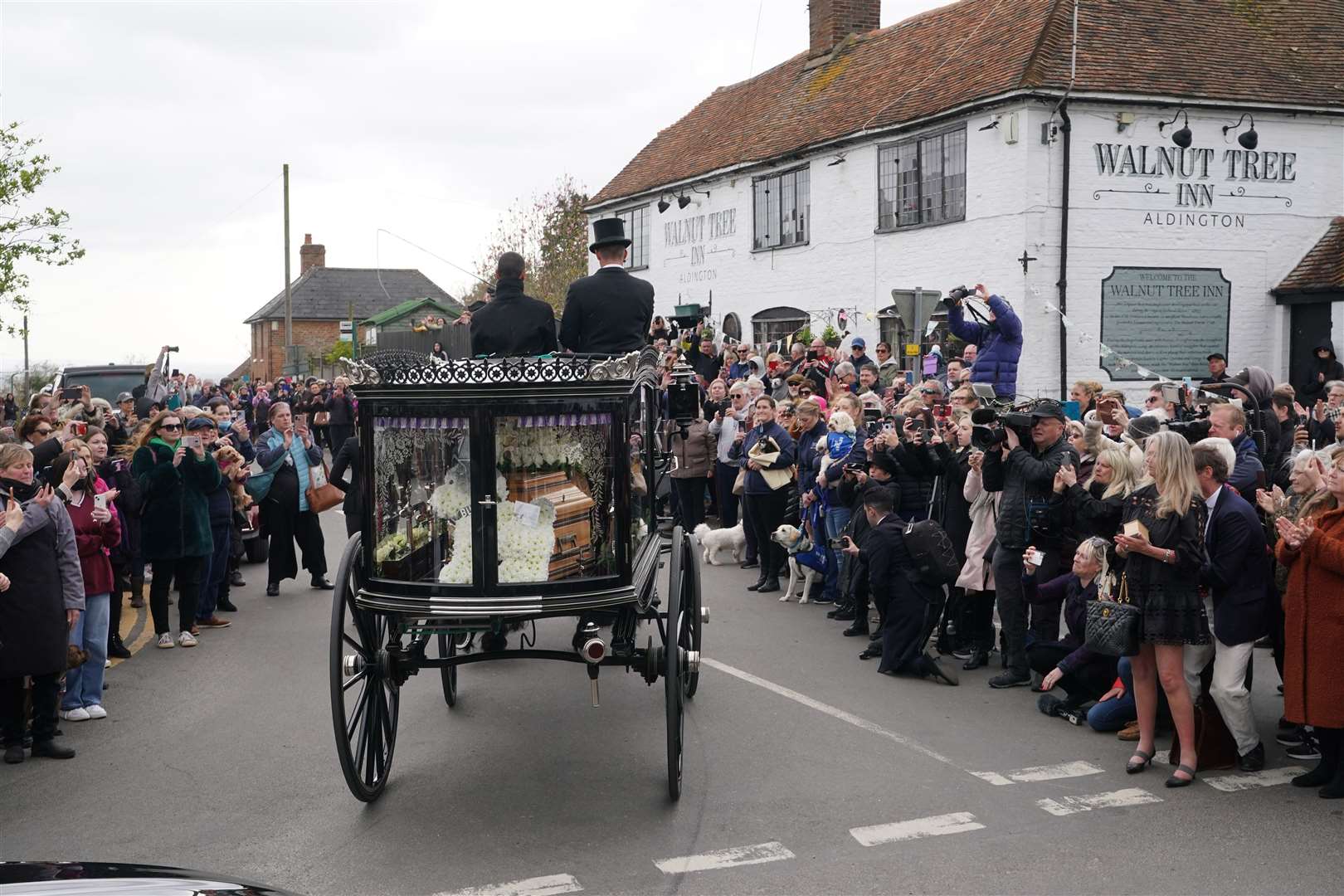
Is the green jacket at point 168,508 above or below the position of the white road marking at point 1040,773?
above

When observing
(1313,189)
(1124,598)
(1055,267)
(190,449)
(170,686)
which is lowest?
(170,686)

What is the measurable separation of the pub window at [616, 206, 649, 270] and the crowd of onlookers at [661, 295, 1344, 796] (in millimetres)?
20880

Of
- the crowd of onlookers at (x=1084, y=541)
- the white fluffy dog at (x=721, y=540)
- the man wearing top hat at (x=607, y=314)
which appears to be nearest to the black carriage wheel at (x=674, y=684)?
the man wearing top hat at (x=607, y=314)

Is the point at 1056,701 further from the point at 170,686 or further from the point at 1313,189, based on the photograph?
the point at 1313,189

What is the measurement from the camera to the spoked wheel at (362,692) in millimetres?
6277

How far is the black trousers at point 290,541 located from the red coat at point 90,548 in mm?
4524

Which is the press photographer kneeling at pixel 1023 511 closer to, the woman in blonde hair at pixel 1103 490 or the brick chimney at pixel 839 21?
the woman in blonde hair at pixel 1103 490

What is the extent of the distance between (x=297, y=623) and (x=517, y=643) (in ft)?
8.04

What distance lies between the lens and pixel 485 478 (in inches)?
247

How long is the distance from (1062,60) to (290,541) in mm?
15544

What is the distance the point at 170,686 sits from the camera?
376 inches

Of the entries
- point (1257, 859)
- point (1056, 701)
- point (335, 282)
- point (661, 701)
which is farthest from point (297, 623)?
point (335, 282)

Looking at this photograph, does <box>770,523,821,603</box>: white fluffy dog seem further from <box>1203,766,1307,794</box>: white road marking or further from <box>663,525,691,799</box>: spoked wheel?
<box>1203,766,1307,794</box>: white road marking

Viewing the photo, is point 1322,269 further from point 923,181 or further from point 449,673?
point 449,673
